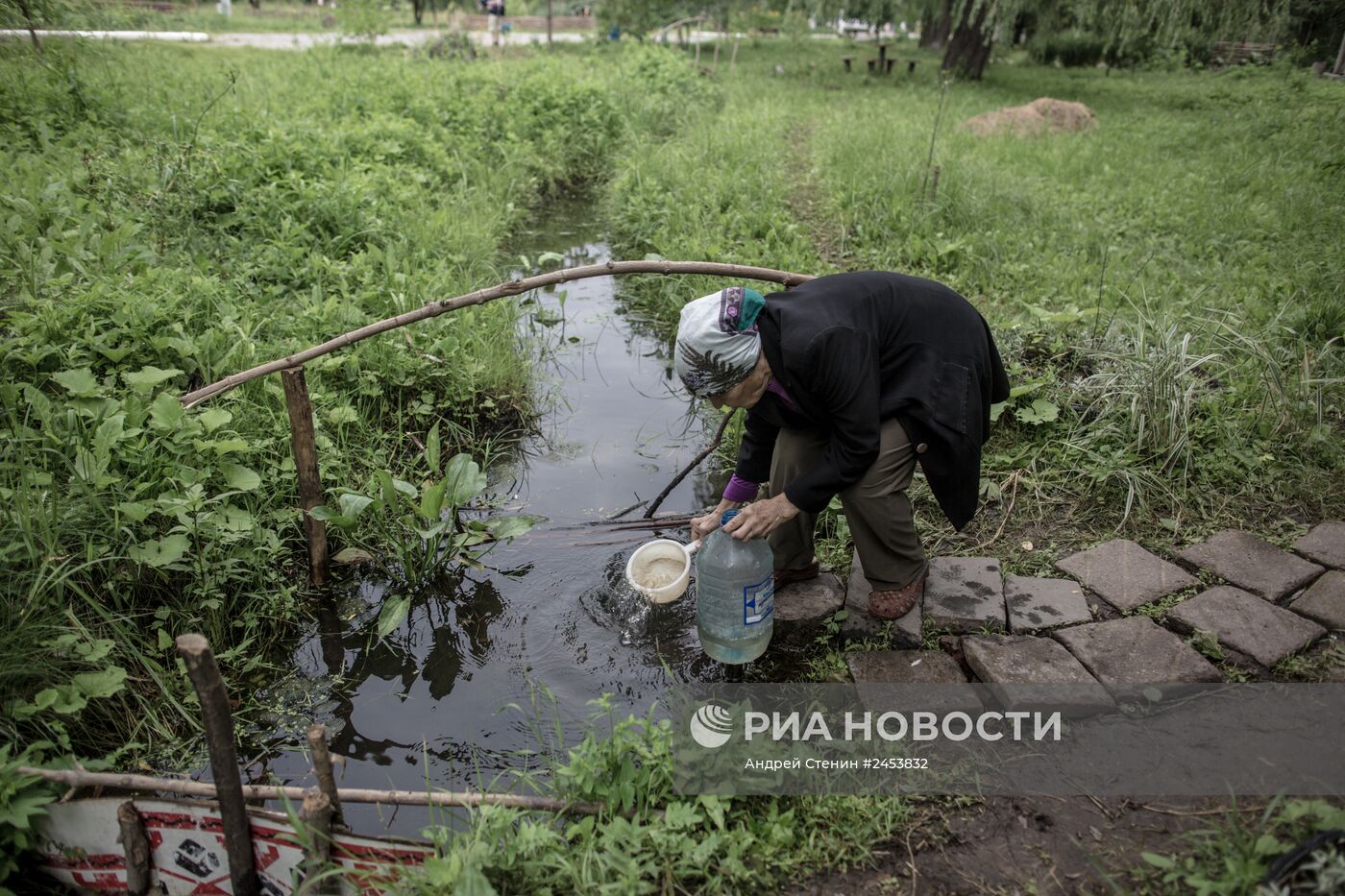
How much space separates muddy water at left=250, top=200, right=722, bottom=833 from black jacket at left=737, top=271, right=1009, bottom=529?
104cm

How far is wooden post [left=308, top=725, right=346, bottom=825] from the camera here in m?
2.00

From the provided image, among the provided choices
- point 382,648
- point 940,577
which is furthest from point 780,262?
point 382,648

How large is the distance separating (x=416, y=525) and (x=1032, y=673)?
2575 mm

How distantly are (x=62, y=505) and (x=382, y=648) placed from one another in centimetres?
127

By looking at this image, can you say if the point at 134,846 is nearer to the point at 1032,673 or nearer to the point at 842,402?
the point at 842,402

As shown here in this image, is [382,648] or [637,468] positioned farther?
[637,468]

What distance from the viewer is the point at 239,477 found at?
3.20 m

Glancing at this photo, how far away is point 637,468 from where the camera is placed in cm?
459

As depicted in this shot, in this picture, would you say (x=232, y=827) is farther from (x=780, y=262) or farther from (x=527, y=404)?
(x=780, y=262)

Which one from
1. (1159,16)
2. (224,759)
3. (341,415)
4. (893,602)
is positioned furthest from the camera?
(1159,16)

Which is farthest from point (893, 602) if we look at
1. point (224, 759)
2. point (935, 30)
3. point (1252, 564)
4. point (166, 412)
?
Answer: point (935, 30)

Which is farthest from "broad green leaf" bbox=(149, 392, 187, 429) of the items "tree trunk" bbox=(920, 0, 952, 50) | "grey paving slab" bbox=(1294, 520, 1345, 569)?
"tree trunk" bbox=(920, 0, 952, 50)

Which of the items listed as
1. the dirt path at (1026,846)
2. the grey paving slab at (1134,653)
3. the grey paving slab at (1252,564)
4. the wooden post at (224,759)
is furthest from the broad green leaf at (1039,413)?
the wooden post at (224,759)

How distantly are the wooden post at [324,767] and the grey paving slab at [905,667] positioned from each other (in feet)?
5.57
